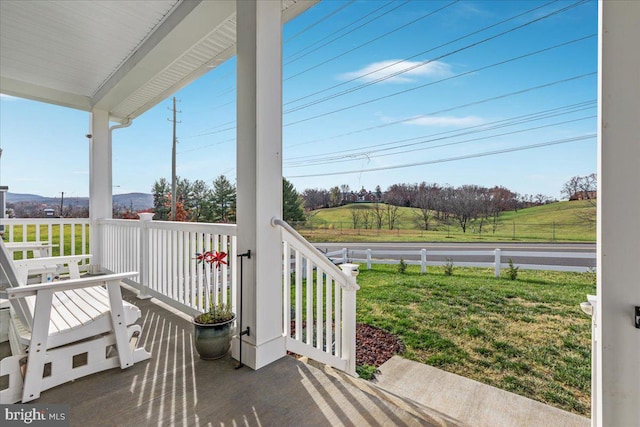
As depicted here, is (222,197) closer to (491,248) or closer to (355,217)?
(355,217)

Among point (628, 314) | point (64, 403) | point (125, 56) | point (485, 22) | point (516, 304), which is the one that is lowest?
point (516, 304)

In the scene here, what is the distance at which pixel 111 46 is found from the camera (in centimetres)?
332

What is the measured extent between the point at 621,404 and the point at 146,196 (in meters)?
15.3

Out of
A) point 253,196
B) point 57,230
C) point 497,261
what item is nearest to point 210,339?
point 253,196

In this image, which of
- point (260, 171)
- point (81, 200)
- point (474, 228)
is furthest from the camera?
point (474, 228)

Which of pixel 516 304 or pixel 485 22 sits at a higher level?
pixel 485 22

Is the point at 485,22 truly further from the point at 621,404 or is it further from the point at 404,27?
the point at 621,404

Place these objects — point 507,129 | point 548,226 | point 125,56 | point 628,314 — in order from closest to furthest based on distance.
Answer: point 628,314
point 125,56
point 548,226
point 507,129

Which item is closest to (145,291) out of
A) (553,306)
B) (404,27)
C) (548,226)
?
(553,306)

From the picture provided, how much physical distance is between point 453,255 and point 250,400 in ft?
25.4

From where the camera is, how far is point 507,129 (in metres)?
9.07

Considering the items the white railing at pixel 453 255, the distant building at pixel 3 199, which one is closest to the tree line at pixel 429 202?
the white railing at pixel 453 255

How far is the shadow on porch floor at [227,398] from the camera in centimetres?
148

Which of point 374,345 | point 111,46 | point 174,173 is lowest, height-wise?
point 374,345
